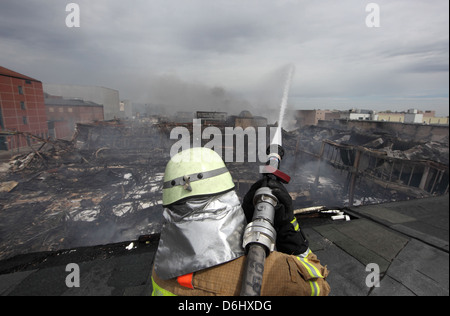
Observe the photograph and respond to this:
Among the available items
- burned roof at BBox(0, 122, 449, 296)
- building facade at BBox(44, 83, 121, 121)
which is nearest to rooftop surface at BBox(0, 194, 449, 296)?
burned roof at BBox(0, 122, 449, 296)

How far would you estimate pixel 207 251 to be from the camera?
1282mm

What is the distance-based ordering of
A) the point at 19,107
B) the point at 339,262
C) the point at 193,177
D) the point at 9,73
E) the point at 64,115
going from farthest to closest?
the point at 64,115
the point at 19,107
the point at 9,73
the point at 339,262
the point at 193,177

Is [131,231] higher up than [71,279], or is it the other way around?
[71,279]

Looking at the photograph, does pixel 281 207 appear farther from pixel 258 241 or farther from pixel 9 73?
pixel 9 73

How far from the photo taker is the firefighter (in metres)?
1.27

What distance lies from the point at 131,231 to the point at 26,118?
2781 cm

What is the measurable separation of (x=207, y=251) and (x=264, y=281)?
1.36 feet

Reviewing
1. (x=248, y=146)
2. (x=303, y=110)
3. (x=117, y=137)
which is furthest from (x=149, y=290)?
(x=303, y=110)

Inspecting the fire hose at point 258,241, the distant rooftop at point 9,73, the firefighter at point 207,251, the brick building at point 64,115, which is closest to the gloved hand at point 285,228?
the fire hose at point 258,241

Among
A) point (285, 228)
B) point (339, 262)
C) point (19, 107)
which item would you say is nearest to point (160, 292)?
point (285, 228)
